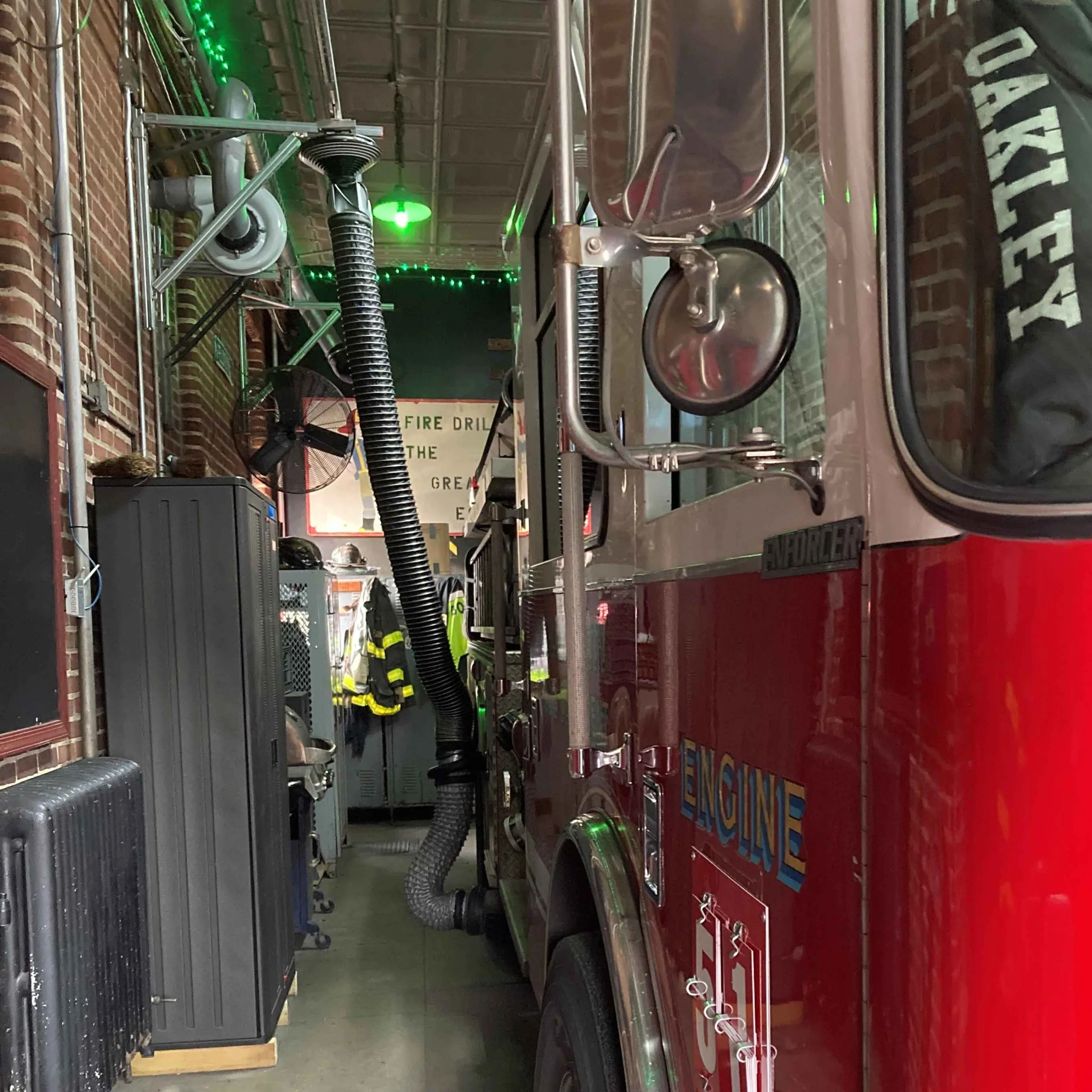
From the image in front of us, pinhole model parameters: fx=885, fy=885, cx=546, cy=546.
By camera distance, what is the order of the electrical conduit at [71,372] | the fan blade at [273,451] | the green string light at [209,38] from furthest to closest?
the fan blade at [273,451]
the green string light at [209,38]
the electrical conduit at [71,372]

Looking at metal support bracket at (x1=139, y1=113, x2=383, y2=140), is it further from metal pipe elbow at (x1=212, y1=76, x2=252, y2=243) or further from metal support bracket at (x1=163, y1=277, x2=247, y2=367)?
metal support bracket at (x1=163, y1=277, x2=247, y2=367)

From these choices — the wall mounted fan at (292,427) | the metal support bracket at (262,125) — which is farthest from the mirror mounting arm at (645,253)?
the wall mounted fan at (292,427)

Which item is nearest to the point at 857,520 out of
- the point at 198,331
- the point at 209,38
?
the point at 198,331

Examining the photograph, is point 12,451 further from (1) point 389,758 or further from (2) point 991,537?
(1) point 389,758

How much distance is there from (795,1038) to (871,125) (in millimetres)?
890

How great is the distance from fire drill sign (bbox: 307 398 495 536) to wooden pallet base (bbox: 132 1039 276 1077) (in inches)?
224

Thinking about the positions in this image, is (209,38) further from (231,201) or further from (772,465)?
(772,465)

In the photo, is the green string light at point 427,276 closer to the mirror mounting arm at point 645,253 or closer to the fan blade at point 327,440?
the fan blade at point 327,440

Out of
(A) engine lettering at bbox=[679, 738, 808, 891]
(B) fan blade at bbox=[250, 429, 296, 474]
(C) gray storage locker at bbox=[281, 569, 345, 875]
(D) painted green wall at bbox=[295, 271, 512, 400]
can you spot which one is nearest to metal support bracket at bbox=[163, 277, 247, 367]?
(B) fan blade at bbox=[250, 429, 296, 474]

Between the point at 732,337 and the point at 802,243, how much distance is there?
0.77 ft

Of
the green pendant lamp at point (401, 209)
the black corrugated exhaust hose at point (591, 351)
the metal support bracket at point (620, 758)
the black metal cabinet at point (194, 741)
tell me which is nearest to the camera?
the metal support bracket at point (620, 758)

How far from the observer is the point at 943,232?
76cm

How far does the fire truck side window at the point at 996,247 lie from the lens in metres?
0.69

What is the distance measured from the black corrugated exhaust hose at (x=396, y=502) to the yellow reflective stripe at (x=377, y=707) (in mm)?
2433
